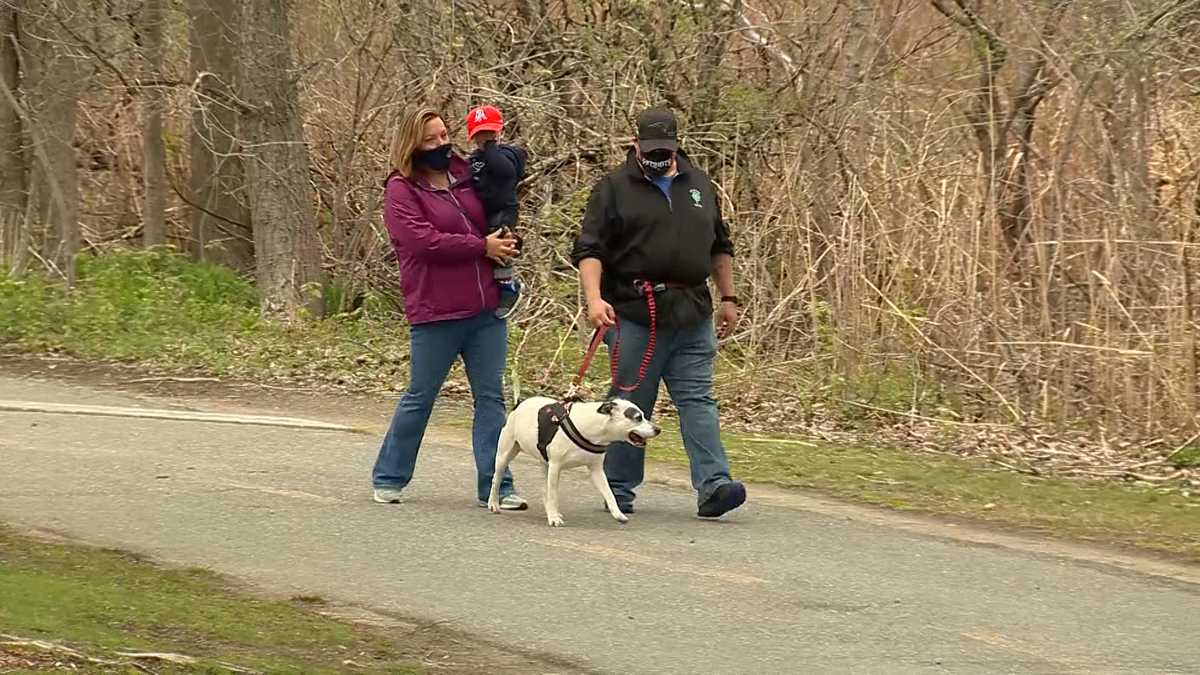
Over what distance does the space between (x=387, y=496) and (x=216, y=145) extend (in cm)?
1112

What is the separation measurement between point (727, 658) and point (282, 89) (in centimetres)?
1255

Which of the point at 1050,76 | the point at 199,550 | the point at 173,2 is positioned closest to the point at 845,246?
the point at 1050,76

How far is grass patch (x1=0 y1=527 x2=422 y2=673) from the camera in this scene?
255 inches

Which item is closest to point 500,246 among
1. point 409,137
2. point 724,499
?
point 409,137

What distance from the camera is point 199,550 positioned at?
8.52 metres

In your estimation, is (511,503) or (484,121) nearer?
(484,121)

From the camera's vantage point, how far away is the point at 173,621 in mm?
6949

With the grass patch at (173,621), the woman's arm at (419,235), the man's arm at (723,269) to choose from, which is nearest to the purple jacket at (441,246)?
the woman's arm at (419,235)

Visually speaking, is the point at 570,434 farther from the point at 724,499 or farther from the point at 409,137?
the point at 409,137

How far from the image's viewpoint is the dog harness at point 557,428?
891 cm

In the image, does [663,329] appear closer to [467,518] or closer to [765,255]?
[467,518]

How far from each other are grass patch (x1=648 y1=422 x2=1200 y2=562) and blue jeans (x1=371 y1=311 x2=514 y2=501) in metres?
1.96

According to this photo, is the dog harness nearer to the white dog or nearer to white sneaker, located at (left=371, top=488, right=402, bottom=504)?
the white dog

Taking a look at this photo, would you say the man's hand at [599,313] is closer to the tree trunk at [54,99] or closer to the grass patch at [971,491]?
the grass patch at [971,491]
